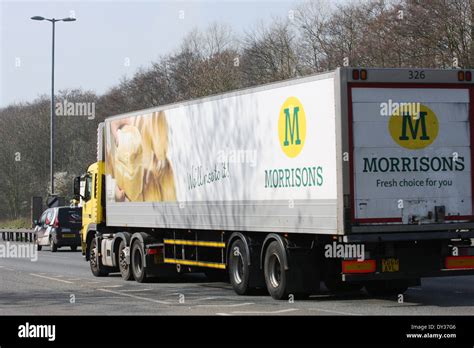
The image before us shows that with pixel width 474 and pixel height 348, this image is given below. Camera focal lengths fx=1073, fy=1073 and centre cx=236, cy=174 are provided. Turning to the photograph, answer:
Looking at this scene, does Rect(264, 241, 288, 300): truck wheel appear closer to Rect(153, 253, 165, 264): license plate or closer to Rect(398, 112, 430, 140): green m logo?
Rect(398, 112, 430, 140): green m logo

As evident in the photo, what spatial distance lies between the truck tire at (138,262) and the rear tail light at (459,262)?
24.8ft

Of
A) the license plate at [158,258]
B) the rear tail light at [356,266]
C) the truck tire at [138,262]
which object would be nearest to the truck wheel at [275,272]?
the rear tail light at [356,266]

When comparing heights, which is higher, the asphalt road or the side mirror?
the side mirror

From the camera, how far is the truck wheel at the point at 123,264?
22.6 meters

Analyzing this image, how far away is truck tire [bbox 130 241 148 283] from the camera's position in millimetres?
21734

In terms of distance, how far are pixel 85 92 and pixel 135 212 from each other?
60892 millimetres

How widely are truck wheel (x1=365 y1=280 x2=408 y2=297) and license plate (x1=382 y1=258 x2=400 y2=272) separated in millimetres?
2192

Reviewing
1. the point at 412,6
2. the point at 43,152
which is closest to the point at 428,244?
the point at 412,6

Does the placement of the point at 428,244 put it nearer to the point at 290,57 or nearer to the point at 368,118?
the point at 368,118

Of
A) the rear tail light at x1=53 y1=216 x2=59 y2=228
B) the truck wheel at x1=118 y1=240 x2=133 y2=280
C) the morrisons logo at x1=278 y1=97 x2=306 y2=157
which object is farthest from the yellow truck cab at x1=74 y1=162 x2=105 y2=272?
the rear tail light at x1=53 y1=216 x2=59 y2=228

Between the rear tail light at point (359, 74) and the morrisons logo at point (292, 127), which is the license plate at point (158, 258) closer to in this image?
the morrisons logo at point (292, 127)

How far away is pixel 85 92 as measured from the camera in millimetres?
82188
